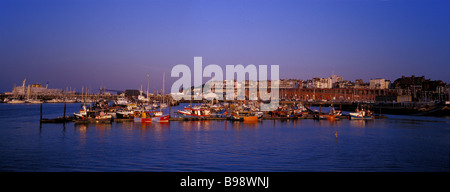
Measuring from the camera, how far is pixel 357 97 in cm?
Result: 13025

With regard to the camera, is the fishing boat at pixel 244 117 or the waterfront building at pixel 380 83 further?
the waterfront building at pixel 380 83

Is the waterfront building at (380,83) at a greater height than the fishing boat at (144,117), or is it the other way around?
the waterfront building at (380,83)

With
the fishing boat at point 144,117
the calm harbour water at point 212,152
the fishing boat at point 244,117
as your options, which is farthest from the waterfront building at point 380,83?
the fishing boat at point 144,117

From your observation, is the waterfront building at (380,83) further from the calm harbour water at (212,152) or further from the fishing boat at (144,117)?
the fishing boat at (144,117)

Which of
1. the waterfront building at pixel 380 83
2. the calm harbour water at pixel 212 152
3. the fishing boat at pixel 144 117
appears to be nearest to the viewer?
the calm harbour water at pixel 212 152

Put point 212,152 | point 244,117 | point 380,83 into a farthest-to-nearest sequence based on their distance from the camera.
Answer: point 380,83
point 244,117
point 212,152

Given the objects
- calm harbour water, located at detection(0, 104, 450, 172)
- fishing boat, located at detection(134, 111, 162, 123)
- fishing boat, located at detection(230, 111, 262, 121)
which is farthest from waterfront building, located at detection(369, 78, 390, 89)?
fishing boat, located at detection(134, 111, 162, 123)

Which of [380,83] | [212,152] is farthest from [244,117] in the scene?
[380,83]

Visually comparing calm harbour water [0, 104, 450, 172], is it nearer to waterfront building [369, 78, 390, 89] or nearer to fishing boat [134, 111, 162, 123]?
fishing boat [134, 111, 162, 123]

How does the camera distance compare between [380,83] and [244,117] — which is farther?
[380,83]

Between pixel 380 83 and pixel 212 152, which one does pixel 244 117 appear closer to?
pixel 212 152

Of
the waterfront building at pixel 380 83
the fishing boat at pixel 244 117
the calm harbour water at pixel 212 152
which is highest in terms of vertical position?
the waterfront building at pixel 380 83
